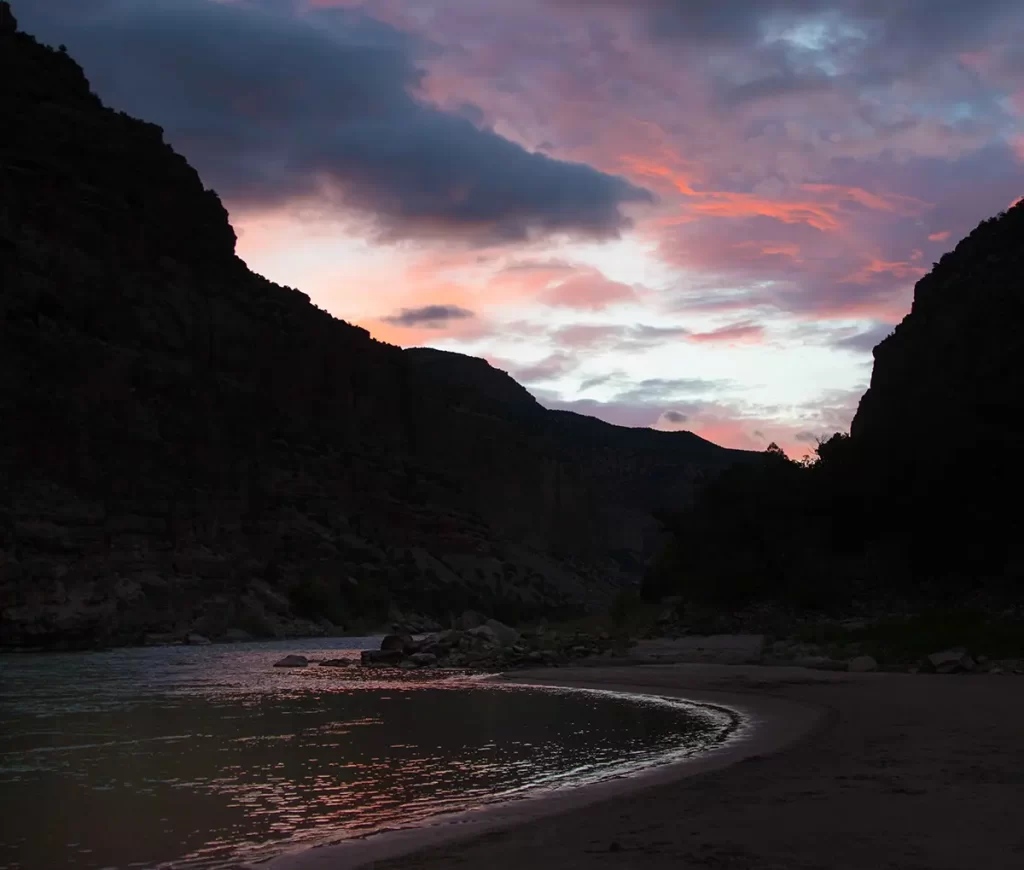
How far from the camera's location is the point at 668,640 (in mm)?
29438

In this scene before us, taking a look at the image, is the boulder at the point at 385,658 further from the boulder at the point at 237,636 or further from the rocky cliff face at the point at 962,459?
the boulder at the point at 237,636

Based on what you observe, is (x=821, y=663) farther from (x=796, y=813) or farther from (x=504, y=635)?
(x=796, y=813)

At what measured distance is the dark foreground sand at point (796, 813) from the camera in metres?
5.62

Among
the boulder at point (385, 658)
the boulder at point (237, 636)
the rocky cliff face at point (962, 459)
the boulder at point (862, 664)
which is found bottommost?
the boulder at point (237, 636)

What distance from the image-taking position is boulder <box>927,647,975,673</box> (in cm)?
1806

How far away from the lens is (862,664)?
19859 millimetres

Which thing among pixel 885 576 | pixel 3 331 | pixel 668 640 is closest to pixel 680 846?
pixel 668 640

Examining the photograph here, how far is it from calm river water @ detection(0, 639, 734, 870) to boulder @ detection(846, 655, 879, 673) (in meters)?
5.65

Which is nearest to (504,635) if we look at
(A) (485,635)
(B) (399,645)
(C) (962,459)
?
(A) (485,635)

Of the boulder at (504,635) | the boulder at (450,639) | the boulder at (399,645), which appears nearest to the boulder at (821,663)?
the boulder at (504,635)

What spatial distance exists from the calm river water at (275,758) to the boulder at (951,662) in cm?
580

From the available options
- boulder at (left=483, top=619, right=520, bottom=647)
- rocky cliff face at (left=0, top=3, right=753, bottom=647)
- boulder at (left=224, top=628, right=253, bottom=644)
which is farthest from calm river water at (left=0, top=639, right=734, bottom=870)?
boulder at (left=224, top=628, right=253, bottom=644)

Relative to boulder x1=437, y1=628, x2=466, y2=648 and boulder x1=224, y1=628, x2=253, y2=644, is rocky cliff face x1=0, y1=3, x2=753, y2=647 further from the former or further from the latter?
boulder x1=437, y1=628, x2=466, y2=648

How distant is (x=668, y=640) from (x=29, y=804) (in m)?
23.3
